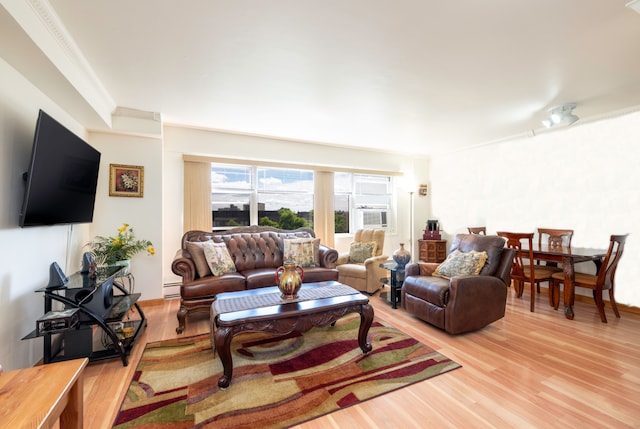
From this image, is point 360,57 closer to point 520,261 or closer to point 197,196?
point 197,196

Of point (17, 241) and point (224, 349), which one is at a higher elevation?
point (17, 241)

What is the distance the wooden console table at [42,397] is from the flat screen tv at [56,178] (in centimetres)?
137

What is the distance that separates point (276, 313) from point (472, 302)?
1.99 metres


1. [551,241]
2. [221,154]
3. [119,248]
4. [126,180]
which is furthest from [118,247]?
[551,241]

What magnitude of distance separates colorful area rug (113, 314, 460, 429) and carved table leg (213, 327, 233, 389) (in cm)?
6

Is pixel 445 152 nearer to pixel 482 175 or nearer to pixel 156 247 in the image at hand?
pixel 482 175

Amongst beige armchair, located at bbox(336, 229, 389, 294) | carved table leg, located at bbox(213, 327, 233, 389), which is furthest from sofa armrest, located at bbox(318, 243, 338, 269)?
carved table leg, located at bbox(213, 327, 233, 389)

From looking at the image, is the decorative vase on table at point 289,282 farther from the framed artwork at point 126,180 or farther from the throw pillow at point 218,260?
the framed artwork at point 126,180

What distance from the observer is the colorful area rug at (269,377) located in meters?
1.67

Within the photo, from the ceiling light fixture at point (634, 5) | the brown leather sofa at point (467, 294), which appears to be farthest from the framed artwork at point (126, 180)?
the ceiling light fixture at point (634, 5)

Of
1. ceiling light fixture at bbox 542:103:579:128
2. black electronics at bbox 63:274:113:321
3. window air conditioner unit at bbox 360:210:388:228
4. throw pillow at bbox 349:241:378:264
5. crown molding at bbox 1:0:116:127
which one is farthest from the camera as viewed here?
window air conditioner unit at bbox 360:210:388:228

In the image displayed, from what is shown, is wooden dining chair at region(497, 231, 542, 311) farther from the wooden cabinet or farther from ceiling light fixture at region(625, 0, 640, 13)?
ceiling light fixture at region(625, 0, 640, 13)

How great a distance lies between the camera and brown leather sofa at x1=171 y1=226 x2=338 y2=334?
2975mm

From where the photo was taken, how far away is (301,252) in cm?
385
